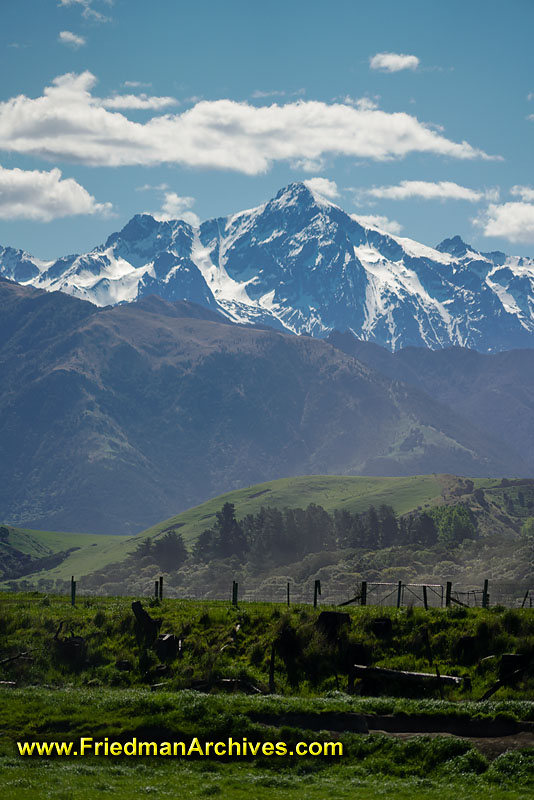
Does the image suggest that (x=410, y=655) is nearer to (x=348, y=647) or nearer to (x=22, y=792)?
(x=348, y=647)

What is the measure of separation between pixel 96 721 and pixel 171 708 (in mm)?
2994

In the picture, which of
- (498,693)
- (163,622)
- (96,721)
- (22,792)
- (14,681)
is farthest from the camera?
(163,622)

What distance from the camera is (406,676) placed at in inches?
1770

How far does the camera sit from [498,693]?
42.2m

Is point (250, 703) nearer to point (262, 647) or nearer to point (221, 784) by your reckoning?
point (221, 784)

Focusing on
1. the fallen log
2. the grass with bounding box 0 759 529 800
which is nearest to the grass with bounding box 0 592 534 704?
the fallen log

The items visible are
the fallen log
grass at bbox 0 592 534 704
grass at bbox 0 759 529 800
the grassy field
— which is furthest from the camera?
grass at bbox 0 592 534 704

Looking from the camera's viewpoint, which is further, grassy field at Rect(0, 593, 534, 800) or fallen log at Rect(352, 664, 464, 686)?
fallen log at Rect(352, 664, 464, 686)

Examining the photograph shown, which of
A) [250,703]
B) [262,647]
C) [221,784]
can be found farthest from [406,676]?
[221,784]

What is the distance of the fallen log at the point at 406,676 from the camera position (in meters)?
44.3

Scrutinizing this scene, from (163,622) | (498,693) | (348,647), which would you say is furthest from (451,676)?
(163,622)

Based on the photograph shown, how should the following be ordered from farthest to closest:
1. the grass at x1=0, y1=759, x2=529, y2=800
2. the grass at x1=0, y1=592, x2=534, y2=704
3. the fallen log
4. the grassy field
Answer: the grass at x1=0, y1=592, x2=534, y2=704 → the fallen log → the grassy field → the grass at x1=0, y1=759, x2=529, y2=800

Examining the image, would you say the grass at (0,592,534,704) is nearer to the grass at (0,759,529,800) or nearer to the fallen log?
the fallen log

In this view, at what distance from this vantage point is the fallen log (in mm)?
44344
